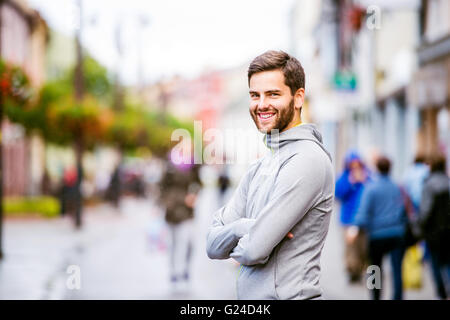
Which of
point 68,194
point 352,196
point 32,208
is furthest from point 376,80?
point 352,196

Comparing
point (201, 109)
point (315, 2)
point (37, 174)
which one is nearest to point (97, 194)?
point (37, 174)

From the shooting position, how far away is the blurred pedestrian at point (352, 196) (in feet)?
34.2

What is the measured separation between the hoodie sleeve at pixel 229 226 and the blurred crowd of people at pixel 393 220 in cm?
533

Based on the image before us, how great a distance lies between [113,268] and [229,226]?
10.3 m

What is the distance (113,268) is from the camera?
12961 millimetres

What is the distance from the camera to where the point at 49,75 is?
53906 mm

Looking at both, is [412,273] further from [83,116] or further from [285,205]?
[83,116]

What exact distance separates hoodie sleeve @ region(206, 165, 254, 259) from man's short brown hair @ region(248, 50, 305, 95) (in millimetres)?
395

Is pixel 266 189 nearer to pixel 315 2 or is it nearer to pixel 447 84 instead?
pixel 447 84

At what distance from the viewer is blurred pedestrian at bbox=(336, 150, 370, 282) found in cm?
1044

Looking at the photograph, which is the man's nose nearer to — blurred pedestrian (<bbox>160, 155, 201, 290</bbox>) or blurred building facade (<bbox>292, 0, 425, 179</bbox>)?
blurred pedestrian (<bbox>160, 155, 201, 290</bbox>)

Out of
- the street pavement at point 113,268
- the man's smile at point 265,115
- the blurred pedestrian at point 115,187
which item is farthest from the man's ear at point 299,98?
the blurred pedestrian at point 115,187

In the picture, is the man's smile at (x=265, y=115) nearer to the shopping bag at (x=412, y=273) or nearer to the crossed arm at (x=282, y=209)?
the crossed arm at (x=282, y=209)

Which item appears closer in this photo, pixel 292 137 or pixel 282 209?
pixel 282 209
